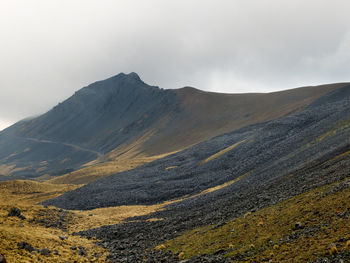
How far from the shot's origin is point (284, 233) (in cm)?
1952

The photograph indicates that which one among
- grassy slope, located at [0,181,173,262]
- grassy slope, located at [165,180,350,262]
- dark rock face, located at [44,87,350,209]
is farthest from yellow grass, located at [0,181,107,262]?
dark rock face, located at [44,87,350,209]

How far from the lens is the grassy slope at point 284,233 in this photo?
1591 cm

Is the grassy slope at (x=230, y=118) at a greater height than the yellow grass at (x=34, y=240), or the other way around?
the grassy slope at (x=230, y=118)

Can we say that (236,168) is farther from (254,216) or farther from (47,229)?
(47,229)

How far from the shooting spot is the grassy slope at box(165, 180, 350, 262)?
15.9 m

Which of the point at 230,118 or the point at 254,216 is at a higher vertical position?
the point at 230,118

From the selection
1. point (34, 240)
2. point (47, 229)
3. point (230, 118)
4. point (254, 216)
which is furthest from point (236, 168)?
point (230, 118)

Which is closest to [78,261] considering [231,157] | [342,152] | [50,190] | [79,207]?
[342,152]

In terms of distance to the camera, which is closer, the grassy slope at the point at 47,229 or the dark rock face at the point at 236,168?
the grassy slope at the point at 47,229

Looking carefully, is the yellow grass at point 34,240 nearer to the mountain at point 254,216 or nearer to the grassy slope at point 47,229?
the grassy slope at point 47,229

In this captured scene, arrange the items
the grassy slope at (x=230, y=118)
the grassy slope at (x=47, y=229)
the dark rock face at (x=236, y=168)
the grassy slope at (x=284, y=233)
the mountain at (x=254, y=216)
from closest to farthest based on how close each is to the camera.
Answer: the grassy slope at (x=284, y=233), the mountain at (x=254, y=216), the grassy slope at (x=47, y=229), the dark rock face at (x=236, y=168), the grassy slope at (x=230, y=118)

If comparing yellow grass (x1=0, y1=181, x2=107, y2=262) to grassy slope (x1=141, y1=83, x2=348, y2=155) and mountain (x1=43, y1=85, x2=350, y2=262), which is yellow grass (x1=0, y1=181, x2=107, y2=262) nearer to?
mountain (x1=43, y1=85, x2=350, y2=262)

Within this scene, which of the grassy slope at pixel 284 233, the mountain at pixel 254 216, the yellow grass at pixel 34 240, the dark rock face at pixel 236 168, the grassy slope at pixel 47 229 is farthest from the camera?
the dark rock face at pixel 236 168

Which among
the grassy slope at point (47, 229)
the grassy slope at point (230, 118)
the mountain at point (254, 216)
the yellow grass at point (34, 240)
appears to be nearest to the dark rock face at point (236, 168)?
the mountain at point (254, 216)
